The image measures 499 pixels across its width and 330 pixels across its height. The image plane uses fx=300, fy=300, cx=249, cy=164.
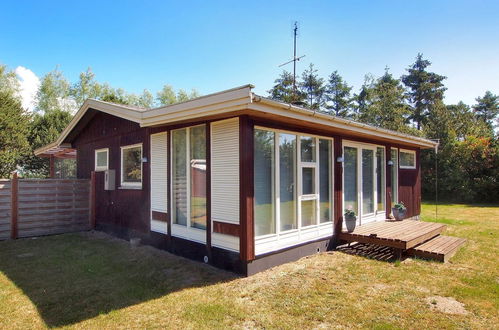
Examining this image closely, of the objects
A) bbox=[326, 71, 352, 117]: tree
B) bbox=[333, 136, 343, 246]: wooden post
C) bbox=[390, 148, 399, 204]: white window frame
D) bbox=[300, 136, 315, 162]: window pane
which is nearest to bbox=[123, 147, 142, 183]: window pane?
bbox=[300, 136, 315, 162]: window pane

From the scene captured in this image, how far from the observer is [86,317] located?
124 inches

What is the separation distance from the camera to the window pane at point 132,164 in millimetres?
6643

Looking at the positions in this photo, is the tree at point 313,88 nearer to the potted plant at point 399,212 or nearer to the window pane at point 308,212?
the potted plant at point 399,212

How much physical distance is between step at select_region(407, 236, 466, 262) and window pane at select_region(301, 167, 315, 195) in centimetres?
211

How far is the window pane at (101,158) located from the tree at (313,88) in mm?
21171

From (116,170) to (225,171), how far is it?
13.1 feet

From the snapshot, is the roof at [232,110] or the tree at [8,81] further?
the tree at [8,81]

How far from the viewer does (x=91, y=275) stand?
4.49 m

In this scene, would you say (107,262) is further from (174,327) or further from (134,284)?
(174,327)

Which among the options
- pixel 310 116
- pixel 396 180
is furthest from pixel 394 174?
pixel 310 116

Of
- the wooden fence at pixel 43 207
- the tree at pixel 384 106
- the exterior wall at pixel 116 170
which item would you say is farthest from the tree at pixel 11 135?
the tree at pixel 384 106

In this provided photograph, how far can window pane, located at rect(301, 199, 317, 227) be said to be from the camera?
5.23 metres

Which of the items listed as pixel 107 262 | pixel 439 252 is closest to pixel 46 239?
pixel 107 262

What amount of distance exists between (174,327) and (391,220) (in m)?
6.32
